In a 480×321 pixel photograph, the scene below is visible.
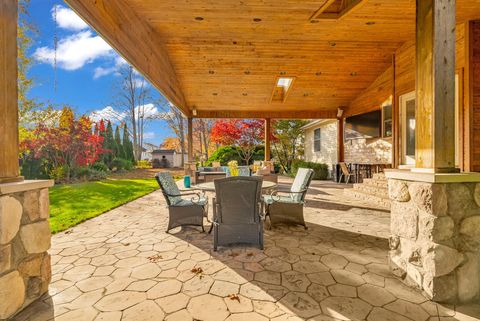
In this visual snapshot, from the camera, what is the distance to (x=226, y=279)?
2469 mm

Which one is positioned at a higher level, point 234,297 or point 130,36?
point 130,36

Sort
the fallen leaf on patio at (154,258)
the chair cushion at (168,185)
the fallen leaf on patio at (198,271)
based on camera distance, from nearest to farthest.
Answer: the fallen leaf on patio at (198,271), the fallen leaf on patio at (154,258), the chair cushion at (168,185)

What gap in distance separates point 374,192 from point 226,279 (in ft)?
18.5

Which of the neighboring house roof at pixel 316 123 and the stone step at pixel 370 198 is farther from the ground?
the neighboring house roof at pixel 316 123

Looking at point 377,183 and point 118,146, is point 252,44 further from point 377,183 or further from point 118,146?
point 118,146

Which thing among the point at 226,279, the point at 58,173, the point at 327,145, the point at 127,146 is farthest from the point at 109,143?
the point at 226,279

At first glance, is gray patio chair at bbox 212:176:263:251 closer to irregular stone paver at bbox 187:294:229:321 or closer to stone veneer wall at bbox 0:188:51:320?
irregular stone paver at bbox 187:294:229:321

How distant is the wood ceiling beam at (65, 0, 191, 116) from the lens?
9.14 feet

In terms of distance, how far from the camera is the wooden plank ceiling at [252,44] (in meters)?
4.24

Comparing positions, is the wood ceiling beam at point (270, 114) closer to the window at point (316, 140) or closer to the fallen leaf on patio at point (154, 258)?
the window at point (316, 140)

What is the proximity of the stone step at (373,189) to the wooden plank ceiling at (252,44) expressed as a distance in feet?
12.4

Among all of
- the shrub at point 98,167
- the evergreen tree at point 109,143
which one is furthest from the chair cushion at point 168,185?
the evergreen tree at point 109,143

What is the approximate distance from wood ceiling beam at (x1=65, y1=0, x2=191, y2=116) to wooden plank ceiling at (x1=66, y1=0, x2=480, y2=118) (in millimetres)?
14

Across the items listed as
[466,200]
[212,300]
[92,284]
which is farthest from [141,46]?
[466,200]
